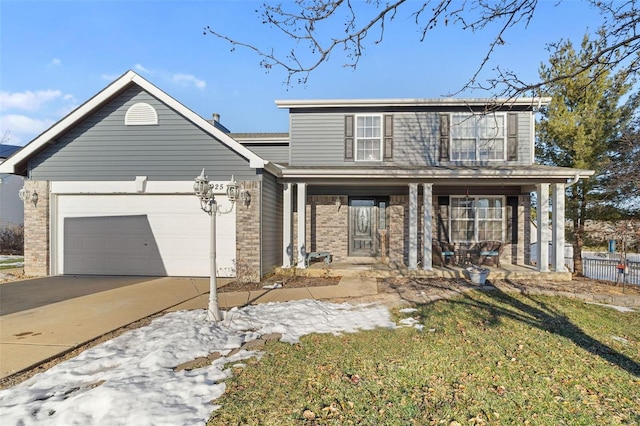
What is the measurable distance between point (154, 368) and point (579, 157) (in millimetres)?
13123

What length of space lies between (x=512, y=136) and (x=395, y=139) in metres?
3.67

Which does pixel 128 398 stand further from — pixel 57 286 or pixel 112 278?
pixel 112 278

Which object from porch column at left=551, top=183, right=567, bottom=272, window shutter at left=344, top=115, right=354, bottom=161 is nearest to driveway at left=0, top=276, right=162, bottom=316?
window shutter at left=344, top=115, right=354, bottom=161

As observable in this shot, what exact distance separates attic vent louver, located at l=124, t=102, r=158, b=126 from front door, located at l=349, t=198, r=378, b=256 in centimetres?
653

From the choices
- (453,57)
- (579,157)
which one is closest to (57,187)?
(453,57)

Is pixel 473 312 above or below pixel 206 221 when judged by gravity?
below

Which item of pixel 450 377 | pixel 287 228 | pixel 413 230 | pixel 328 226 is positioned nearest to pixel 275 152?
pixel 328 226

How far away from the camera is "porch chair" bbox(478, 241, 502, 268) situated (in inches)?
Answer: 392

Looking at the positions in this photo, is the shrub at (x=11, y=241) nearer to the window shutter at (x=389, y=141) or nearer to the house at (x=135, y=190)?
the house at (x=135, y=190)

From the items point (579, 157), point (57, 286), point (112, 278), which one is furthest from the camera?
point (579, 157)

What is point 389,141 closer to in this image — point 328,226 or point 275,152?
point 328,226

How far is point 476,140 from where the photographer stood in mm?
10438

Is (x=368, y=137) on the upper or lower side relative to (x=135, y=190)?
upper

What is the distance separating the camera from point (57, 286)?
7684 mm
